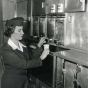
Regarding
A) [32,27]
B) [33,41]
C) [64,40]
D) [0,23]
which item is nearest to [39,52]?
[64,40]

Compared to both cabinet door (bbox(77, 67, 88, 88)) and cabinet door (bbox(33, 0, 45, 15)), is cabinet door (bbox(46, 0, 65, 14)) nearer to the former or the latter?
cabinet door (bbox(33, 0, 45, 15))

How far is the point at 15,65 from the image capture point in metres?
2.35

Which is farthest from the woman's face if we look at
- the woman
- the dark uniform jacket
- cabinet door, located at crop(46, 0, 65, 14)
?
cabinet door, located at crop(46, 0, 65, 14)

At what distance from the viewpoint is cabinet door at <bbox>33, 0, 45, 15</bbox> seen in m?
3.67

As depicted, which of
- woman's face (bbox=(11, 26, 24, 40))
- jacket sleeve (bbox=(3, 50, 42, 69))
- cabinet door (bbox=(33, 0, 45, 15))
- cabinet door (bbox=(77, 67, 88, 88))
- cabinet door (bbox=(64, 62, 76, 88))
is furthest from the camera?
cabinet door (bbox=(33, 0, 45, 15))

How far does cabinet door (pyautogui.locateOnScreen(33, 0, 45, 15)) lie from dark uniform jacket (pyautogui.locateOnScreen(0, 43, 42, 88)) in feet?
4.84

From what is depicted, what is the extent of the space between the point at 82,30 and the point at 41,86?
A: 1.43 metres

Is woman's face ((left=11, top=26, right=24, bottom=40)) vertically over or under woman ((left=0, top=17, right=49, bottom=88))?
over

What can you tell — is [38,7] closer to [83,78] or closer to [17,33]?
[17,33]

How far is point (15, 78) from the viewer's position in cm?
251

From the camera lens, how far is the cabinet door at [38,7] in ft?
12.0

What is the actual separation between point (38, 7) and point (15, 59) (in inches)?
77.3

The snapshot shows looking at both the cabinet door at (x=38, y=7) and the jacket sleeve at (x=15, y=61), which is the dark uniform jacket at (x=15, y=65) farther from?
the cabinet door at (x=38, y=7)

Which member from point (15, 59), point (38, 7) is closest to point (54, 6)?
point (38, 7)
